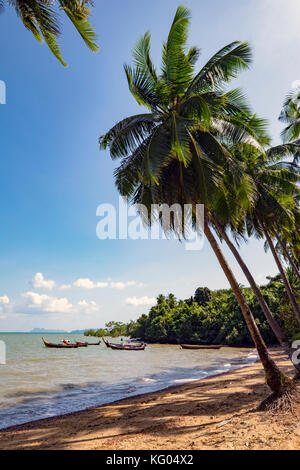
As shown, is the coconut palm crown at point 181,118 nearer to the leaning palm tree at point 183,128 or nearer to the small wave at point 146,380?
the leaning palm tree at point 183,128

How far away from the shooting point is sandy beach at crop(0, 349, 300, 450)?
199 inches

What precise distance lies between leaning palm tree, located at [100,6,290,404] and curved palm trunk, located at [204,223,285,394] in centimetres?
3

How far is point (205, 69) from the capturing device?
834 cm

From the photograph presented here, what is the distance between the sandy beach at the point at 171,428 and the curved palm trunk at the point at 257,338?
2.16 ft

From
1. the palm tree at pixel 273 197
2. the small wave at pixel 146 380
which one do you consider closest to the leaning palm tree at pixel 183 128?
the palm tree at pixel 273 197

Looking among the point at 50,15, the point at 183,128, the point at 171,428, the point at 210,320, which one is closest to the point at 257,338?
the point at 171,428

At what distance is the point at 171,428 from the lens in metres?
6.34

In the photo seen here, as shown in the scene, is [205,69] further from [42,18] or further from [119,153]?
[42,18]

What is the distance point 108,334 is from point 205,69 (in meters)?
95.7

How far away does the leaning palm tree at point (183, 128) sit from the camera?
7914 mm

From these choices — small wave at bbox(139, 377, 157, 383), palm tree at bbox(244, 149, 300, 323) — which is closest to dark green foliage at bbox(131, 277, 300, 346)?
small wave at bbox(139, 377, 157, 383)

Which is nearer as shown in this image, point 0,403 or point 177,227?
point 177,227
